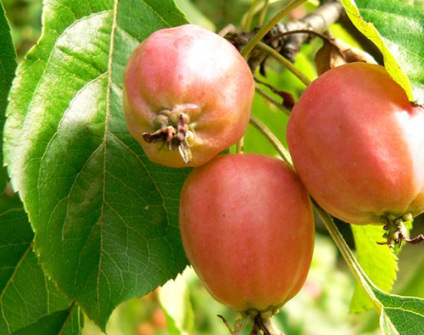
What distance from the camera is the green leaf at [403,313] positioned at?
1025 mm

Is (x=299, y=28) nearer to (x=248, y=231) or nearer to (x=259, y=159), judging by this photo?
(x=259, y=159)

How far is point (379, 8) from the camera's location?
3.24ft

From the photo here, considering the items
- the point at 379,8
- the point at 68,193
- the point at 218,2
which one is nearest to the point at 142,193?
the point at 68,193

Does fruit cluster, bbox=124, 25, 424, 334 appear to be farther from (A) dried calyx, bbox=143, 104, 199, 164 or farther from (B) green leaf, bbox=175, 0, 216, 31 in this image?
(B) green leaf, bbox=175, 0, 216, 31

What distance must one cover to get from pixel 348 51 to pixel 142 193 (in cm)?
49

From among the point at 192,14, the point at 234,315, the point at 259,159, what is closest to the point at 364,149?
the point at 259,159

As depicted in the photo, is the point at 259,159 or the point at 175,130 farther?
the point at 259,159

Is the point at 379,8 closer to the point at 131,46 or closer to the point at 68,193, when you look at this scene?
the point at 131,46

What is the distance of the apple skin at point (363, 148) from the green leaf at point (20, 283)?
685 mm

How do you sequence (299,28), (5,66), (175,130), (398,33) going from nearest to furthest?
1. (175,130)
2. (398,33)
3. (5,66)
4. (299,28)

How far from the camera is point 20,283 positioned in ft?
4.36

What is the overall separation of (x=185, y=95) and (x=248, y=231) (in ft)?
0.70

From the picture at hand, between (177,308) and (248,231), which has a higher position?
(248,231)

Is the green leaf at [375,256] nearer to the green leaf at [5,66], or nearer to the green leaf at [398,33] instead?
the green leaf at [398,33]
